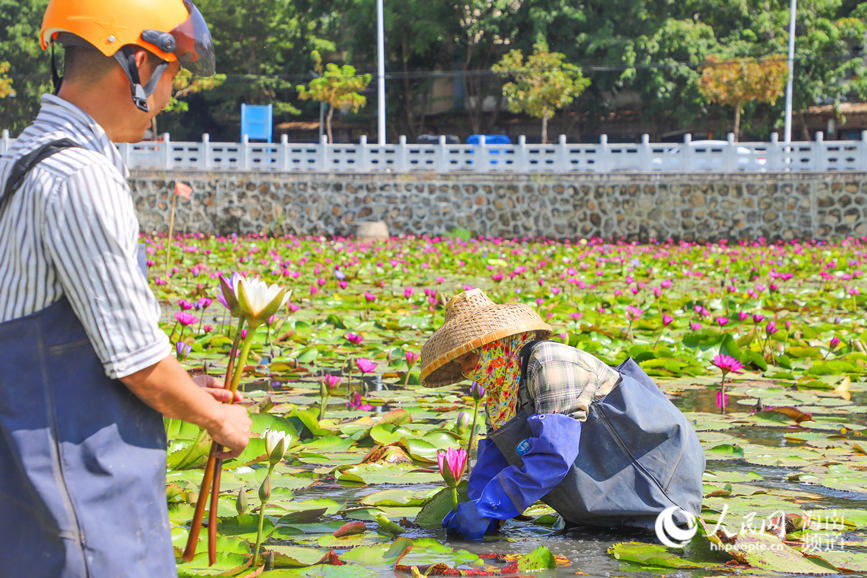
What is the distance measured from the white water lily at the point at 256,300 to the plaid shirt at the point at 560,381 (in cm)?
88

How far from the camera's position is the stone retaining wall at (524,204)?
1712cm

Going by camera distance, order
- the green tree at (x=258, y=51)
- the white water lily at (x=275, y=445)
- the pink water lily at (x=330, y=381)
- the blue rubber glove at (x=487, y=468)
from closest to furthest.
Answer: the white water lily at (x=275, y=445), the blue rubber glove at (x=487, y=468), the pink water lily at (x=330, y=381), the green tree at (x=258, y=51)

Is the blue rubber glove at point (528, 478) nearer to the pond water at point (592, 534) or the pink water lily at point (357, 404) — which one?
the pond water at point (592, 534)

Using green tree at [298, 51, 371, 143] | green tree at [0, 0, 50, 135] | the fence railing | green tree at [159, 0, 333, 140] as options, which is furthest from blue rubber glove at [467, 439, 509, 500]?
green tree at [0, 0, 50, 135]

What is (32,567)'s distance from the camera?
1384 mm

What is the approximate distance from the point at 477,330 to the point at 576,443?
389 millimetres

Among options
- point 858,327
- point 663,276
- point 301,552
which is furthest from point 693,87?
point 301,552

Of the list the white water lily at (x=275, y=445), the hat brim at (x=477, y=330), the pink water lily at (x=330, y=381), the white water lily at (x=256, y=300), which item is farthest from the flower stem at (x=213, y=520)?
the pink water lily at (x=330, y=381)

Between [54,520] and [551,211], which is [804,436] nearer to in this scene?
[54,520]

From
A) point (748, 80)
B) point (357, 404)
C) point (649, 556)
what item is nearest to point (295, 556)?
point (649, 556)

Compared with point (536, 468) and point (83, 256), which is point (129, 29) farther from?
point (536, 468)

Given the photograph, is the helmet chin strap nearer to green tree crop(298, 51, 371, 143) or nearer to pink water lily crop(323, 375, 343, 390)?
pink water lily crop(323, 375, 343, 390)

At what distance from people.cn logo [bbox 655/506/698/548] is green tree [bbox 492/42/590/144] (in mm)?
20947

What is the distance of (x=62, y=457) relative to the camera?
1.37 metres
